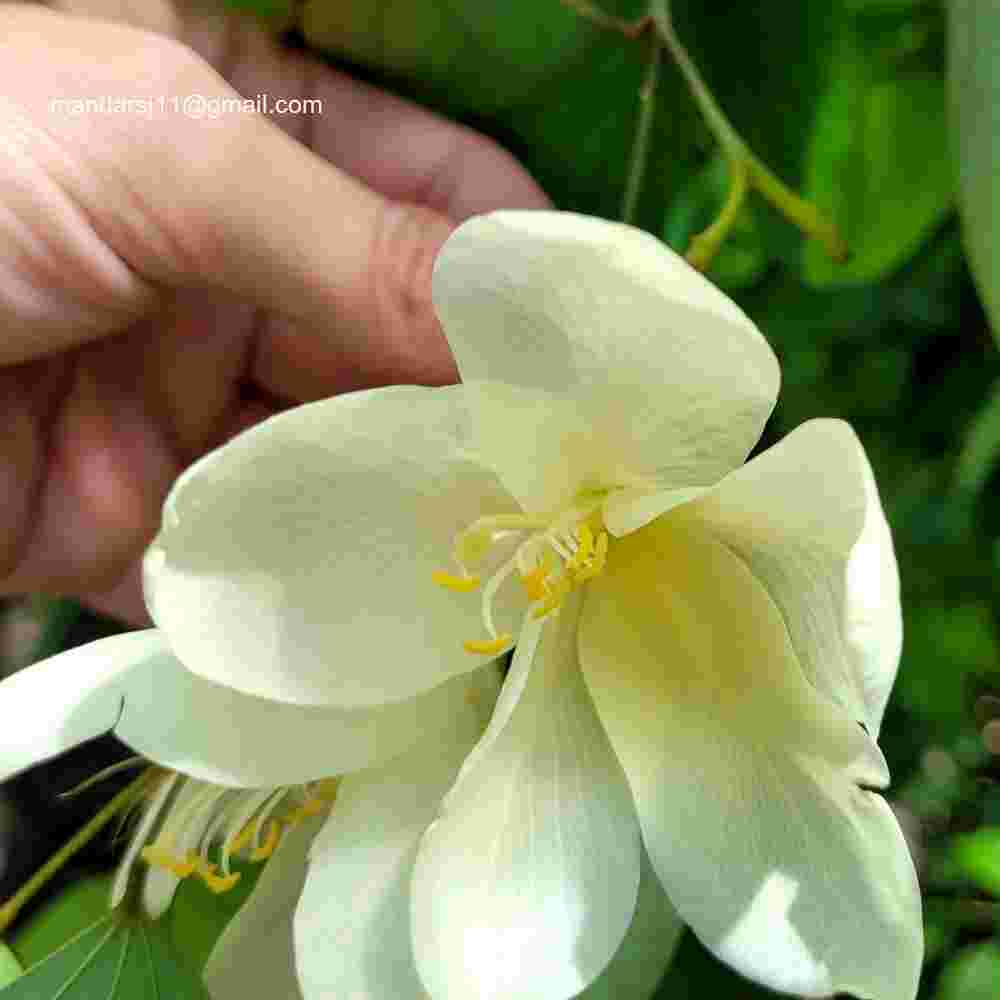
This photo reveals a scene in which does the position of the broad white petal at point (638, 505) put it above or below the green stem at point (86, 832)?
above

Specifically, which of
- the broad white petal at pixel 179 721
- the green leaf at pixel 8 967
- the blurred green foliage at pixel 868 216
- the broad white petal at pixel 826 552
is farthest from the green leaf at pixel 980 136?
the green leaf at pixel 8 967

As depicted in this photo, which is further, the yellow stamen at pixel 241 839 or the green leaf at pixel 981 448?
the green leaf at pixel 981 448

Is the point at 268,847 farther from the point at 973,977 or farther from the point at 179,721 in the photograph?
the point at 973,977

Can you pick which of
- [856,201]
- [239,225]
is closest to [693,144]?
[856,201]

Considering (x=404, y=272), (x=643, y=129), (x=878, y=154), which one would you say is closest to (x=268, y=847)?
(x=404, y=272)

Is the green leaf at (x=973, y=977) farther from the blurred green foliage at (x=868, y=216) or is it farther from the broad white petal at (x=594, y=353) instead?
the broad white petal at (x=594, y=353)

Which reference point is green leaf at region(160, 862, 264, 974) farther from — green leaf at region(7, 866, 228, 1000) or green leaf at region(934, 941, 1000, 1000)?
green leaf at region(934, 941, 1000, 1000)
